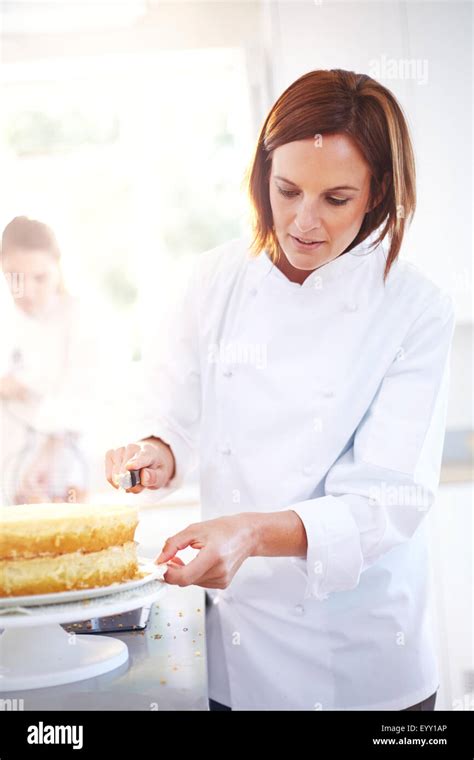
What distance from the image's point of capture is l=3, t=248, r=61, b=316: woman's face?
4.68 ft

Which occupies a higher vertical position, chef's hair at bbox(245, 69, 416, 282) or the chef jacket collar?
chef's hair at bbox(245, 69, 416, 282)

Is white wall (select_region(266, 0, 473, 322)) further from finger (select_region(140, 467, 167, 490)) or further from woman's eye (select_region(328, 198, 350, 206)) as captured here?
finger (select_region(140, 467, 167, 490))

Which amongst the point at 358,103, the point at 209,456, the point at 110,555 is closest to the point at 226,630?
the point at 209,456

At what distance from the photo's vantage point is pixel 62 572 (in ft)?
2.31

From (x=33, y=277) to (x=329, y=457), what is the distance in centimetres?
75

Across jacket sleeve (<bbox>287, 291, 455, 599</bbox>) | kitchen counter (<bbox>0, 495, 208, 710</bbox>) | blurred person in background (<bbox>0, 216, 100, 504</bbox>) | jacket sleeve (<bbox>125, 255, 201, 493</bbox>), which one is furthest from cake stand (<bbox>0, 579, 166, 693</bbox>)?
blurred person in background (<bbox>0, 216, 100, 504</bbox>)

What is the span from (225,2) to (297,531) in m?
1.12

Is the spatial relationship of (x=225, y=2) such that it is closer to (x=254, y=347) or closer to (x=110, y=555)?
(x=254, y=347)

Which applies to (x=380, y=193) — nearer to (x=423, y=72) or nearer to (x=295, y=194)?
(x=295, y=194)

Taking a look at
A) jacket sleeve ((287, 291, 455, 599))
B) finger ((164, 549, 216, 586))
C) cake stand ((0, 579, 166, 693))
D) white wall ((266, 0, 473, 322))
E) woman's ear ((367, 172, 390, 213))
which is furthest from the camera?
white wall ((266, 0, 473, 322))

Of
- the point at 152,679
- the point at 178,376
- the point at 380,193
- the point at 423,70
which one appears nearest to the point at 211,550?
the point at 152,679

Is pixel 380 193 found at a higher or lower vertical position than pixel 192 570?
higher

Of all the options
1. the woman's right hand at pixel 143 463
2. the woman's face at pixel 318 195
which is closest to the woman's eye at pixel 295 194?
the woman's face at pixel 318 195

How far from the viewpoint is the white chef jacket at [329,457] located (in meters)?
0.97
